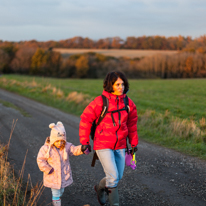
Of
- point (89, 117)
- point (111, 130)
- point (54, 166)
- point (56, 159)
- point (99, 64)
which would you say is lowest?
point (54, 166)

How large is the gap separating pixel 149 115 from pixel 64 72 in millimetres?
48017

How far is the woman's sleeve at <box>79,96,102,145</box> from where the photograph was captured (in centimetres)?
345

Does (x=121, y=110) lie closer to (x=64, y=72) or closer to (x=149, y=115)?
(x=149, y=115)

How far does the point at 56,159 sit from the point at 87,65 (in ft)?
176

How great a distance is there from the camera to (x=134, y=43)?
77062mm

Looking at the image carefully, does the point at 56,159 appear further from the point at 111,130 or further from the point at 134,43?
the point at 134,43

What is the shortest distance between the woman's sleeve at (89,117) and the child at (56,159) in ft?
0.47

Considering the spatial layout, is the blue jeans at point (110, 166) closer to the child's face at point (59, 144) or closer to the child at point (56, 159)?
the child at point (56, 159)

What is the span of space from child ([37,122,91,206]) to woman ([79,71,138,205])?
0.86 ft

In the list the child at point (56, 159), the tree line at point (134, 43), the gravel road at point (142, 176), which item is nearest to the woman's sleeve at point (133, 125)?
the child at point (56, 159)

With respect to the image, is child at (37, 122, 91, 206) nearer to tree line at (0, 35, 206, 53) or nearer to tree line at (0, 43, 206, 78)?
tree line at (0, 43, 206, 78)

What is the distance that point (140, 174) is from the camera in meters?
5.20

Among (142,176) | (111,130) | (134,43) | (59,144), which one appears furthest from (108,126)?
(134,43)

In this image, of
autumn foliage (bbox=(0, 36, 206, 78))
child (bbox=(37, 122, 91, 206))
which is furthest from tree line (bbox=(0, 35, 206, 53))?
child (bbox=(37, 122, 91, 206))
